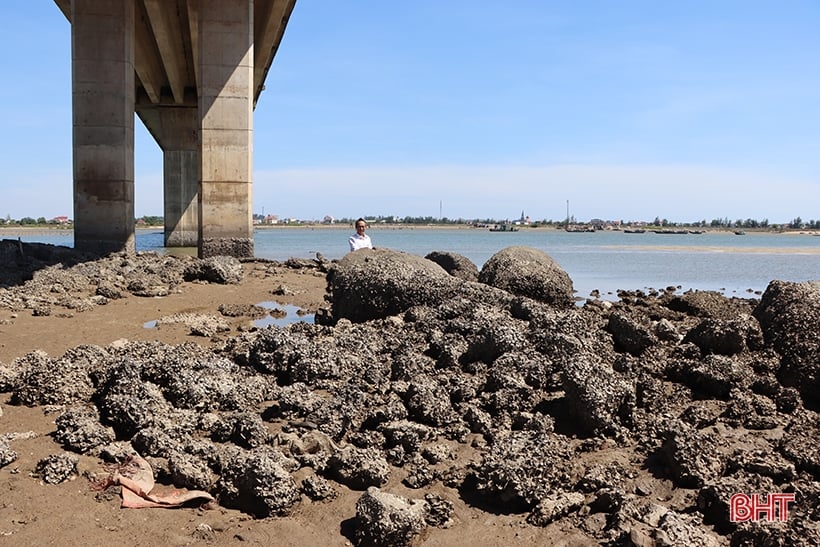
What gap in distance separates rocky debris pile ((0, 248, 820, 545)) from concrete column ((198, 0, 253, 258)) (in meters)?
12.3

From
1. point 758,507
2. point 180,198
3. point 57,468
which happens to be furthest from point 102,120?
point 180,198

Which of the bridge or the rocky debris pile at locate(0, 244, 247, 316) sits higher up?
the bridge

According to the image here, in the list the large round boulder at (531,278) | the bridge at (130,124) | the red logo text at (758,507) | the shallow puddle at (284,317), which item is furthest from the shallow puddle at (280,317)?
the bridge at (130,124)

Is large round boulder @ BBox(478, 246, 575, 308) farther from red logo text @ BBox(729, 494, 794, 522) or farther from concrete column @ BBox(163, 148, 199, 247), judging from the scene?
concrete column @ BBox(163, 148, 199, 247)

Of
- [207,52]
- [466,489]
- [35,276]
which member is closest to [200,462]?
[466,489]

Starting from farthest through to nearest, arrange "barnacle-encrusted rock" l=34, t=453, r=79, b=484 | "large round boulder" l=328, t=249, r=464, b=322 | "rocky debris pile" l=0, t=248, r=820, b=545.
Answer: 1. "large round boulder" l=328, t=249, r=464, b=322
2. "barnacle-encrusted rock" l=34, t=453, r=79, b=484
3. "rocky debris pile" l=0, t=248, r=820, b=545

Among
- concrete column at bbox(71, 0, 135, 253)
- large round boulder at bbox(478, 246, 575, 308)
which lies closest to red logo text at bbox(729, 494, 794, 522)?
large round boulder at bbox(478, 246, 575, 308)

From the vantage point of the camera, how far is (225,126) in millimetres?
19594

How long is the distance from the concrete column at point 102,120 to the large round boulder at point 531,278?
41.1ft

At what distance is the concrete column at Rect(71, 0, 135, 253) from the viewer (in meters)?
19.1

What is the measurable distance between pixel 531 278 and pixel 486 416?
4961 millimetres

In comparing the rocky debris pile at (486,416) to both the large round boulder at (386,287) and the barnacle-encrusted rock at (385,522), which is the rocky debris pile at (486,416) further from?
the large round boulder at (386,287)

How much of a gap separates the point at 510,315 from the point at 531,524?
3.94 meters

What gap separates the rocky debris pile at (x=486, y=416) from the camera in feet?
13.9
